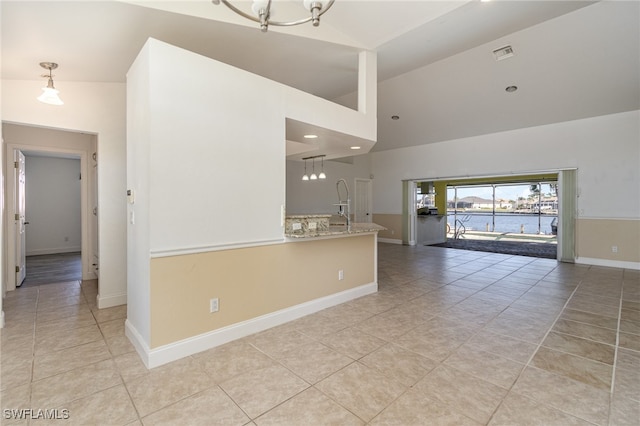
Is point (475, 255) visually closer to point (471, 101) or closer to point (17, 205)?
point (471, 101)

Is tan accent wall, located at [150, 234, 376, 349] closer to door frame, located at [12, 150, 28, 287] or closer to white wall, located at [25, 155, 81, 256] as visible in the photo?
door frame, located at [12, 150, 28, 287]

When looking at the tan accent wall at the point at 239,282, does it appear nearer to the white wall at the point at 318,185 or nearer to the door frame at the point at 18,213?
the door frame at the point at 18,213

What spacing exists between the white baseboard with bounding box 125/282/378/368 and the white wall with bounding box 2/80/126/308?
120 cm

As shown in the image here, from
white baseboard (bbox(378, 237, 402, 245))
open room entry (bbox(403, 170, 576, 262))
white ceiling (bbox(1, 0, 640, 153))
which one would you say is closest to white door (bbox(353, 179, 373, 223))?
white baseboard (bbox(378, 237, 402, 245))

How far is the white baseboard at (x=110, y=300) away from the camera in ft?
11.5

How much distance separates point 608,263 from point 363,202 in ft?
20.3

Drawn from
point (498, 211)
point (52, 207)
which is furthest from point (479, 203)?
point (52, 207)

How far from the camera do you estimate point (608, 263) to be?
593cm

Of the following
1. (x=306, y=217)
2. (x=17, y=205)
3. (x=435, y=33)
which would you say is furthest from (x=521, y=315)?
(x=17, y=205)

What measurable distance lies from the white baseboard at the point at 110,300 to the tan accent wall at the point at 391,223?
770 centimetres

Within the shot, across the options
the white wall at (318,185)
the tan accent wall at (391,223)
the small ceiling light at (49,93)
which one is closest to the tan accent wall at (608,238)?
the tan accent wall at (391,223)

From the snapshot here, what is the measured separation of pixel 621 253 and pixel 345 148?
6156mm

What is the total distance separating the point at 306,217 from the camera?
3336mm

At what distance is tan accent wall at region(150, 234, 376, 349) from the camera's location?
2273mm
